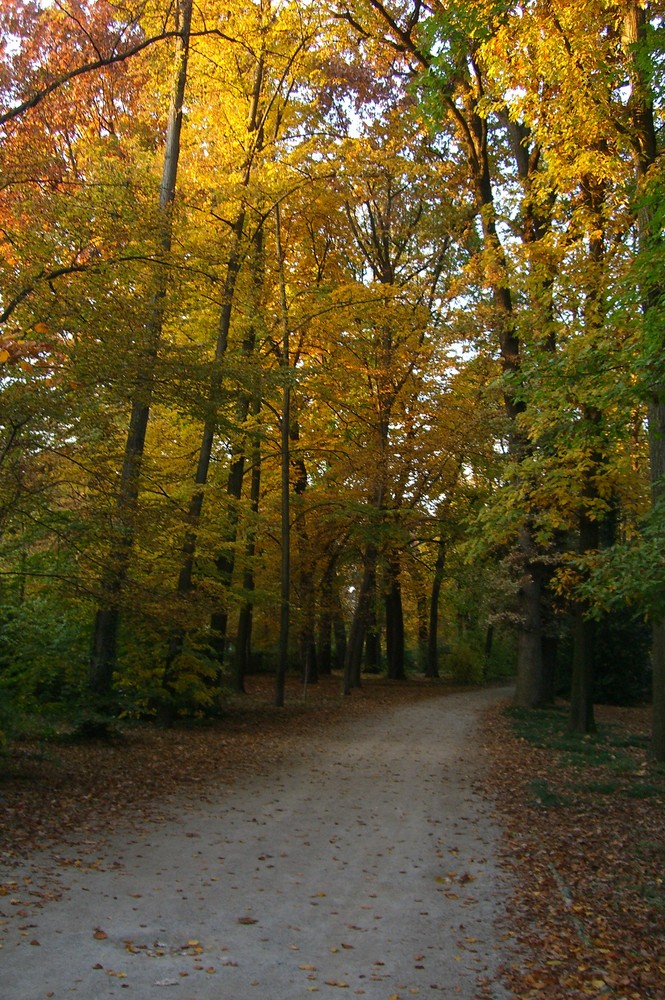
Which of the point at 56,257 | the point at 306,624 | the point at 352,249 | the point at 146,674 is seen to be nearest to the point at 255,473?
the point at 306,624

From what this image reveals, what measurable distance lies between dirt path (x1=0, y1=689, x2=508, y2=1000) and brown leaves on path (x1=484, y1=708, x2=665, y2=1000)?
290mm

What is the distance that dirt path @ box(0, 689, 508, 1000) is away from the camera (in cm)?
442

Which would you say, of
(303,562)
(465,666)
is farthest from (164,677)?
(465,666)

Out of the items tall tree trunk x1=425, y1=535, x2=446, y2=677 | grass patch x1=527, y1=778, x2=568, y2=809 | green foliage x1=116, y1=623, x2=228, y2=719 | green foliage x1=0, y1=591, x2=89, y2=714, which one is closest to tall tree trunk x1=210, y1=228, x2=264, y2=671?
green foliage x1=116, y1=623, x2=228, y2=719

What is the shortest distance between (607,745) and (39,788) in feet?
33.8

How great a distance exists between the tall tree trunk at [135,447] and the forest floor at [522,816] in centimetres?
143

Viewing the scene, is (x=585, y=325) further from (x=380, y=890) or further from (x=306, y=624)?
(x=306, y=624)

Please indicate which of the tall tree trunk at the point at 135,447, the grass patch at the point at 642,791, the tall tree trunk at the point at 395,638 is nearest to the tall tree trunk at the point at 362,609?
the tall tree trunk at the point at 395,638

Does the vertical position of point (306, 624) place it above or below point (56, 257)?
below

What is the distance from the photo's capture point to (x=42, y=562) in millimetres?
9562

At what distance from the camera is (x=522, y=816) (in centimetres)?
892

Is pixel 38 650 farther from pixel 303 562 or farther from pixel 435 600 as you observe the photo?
pixel 435 600

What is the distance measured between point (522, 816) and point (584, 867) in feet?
6.57

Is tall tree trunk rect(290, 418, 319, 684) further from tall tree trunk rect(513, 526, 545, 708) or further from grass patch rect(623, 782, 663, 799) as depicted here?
grass patch rect(623, 782, 663, 799)
